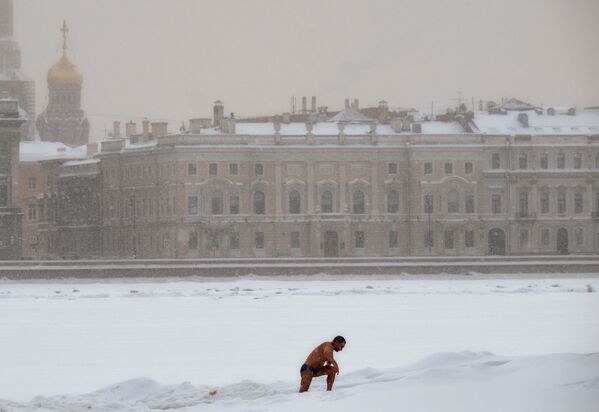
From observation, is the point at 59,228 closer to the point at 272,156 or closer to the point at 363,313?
the point at 272,156

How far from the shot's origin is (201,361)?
A: 95.1 ft

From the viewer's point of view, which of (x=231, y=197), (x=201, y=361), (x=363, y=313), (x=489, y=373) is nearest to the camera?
(x=489, y=373)

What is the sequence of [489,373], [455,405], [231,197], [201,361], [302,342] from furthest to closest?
1. [231,197]
2. [302,342]
3. [201,361]
4. [489,373]
5. [455,405]

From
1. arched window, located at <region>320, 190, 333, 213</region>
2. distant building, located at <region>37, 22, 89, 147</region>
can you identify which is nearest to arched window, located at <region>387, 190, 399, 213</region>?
arched window, located at <region>320, 190, 333, 213</region>

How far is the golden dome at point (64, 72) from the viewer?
152500mm

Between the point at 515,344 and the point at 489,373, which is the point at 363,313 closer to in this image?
the point at 515,344

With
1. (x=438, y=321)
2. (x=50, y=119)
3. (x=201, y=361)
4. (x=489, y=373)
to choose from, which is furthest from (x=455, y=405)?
(x=50, y=119)

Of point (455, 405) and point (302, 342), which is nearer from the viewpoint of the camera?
point (455, 405)

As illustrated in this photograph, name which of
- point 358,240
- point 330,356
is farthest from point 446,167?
point 330,356

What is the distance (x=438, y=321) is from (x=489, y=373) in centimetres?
1277

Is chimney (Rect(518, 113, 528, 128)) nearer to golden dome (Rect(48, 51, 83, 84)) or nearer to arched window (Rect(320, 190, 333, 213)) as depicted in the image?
arched window (Rect(320, 190, 333, 213))

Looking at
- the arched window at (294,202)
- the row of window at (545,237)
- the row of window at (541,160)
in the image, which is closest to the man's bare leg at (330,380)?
the arched window at (294,202)

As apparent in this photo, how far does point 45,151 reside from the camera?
132250mm

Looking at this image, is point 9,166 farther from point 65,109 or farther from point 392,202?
point 65,109
